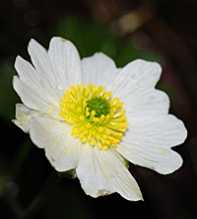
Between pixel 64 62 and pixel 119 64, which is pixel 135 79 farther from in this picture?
pixel 119 64

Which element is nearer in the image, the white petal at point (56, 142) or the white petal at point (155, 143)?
the white petal at point (56, 142)

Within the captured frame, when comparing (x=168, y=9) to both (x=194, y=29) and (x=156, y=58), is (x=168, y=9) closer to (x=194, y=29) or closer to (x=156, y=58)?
(x=194, y=29)

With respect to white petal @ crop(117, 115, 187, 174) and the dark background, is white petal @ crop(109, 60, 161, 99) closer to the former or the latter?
white petal @ crop(117, 115, 187, 174)

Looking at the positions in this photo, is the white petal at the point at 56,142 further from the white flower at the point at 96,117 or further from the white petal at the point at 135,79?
the white petal at the point at 135,79

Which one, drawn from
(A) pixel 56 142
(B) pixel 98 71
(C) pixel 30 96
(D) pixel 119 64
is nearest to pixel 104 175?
(A) pixel 56 142

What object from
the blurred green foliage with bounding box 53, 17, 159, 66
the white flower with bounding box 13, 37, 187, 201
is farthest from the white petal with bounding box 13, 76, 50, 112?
the blurred green foliage with bounding box 53, 17, 159, 66

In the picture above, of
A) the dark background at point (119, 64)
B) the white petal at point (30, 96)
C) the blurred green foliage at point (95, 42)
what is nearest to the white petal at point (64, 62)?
the white petal at point (30, 96)
